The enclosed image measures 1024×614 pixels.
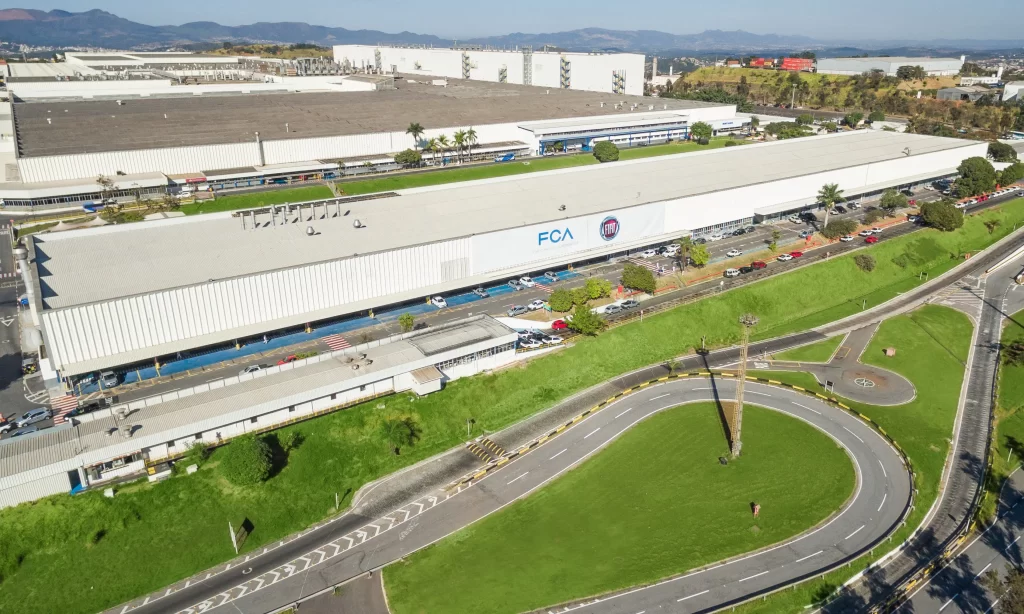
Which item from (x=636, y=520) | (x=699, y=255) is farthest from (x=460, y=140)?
(x=636, y=520)

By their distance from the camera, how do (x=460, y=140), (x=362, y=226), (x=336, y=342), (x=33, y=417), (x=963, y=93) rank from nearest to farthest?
(x=33, y=417) → (x=336, y=342) → (x=362, y=226) → (x=460, y=140) → (x=963, y=93)

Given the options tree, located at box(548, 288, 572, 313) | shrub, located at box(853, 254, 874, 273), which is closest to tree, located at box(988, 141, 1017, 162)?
shrub, located at box(853, 254, 874, 273)

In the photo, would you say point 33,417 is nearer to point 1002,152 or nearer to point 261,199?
point 261,199

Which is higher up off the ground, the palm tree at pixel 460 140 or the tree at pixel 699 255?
the palm tree at pixel 460 140

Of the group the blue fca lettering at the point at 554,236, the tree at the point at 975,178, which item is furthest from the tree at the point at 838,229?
the blue fca lettering at the point at 554,236

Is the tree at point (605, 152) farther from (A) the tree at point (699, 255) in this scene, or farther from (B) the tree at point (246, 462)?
(B) the tree at point (246, 462)

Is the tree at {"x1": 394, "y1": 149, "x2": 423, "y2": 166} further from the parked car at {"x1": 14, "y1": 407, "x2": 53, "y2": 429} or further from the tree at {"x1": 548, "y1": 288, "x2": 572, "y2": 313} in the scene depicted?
the parked car at {"x1": 14, "y1": 407, "x2": 53, "y2": 429}
